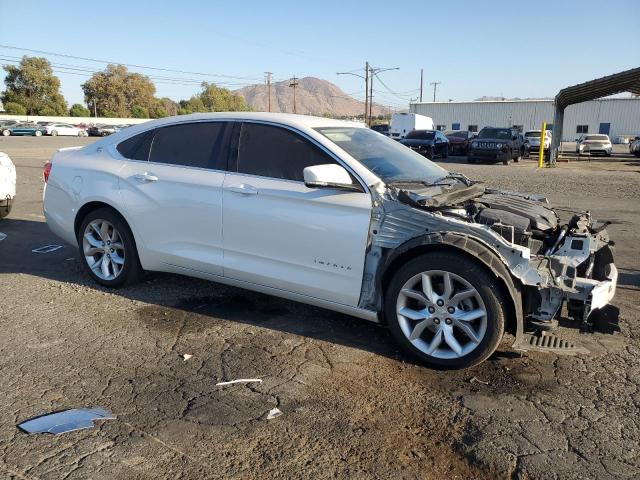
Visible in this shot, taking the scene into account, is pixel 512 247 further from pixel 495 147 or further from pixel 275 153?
pixel 495 147

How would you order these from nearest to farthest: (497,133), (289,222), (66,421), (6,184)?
(66,421), (289,222), (6,184), (497,133)

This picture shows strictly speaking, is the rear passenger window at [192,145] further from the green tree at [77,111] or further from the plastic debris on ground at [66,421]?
the green tree at [77,111]

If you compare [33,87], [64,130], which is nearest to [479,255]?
[64,130]

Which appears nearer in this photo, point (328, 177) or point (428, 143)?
point (328, 177)

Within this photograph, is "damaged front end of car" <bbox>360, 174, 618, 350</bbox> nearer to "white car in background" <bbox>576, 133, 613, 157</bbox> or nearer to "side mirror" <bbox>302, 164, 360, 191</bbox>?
"side mirror" <bbox>302, 164, 360, 191</bbox>

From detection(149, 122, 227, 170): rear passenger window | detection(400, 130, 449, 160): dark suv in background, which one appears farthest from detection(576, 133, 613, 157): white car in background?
detection(149, 122, 227, 170): rear passenger window

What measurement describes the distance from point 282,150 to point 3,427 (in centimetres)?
260

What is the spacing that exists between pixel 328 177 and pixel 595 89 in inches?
930

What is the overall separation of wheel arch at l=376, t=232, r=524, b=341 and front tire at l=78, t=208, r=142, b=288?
2615mm

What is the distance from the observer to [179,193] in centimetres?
454

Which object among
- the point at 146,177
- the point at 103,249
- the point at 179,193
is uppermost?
the point at 146,177

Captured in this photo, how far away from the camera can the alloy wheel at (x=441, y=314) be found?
11.4ft

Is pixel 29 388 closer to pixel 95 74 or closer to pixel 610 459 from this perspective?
pixel 610 459

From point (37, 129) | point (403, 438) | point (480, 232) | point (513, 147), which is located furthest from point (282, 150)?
point (37, 129)
